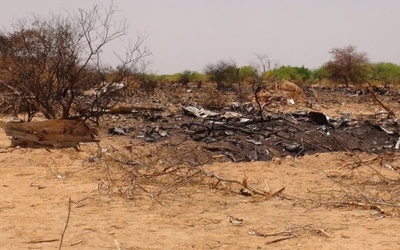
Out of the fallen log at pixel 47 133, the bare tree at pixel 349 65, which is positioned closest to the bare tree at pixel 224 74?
the bare tree at pixel 349 65

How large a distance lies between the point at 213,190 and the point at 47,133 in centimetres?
435

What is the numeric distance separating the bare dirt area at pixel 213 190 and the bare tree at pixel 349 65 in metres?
29.7

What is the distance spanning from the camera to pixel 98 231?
15.8 feet

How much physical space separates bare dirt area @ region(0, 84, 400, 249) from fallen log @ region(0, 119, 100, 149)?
214 millimetres

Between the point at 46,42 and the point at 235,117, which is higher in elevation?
the point at 46,42

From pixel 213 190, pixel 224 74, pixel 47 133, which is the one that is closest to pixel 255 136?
pixel 47 133

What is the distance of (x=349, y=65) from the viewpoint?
4088 cm

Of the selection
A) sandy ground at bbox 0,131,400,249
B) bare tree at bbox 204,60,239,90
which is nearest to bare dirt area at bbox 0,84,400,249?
sandy ground at bbox 0,131,400,249

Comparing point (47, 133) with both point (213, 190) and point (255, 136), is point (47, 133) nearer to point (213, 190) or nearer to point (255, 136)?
point (255, 136)

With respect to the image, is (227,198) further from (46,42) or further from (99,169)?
(46,42)

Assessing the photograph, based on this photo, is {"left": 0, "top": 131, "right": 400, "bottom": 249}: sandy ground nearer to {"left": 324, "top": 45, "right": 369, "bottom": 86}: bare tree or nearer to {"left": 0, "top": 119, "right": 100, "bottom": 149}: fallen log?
{"left": 0, "top": 119, "right": 100, "bottom": 149}: fallen log

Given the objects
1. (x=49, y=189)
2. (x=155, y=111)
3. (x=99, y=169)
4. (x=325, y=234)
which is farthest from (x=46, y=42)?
(x=325, y=234)

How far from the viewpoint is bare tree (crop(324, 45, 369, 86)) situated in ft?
133

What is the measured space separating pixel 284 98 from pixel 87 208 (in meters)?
16.4
